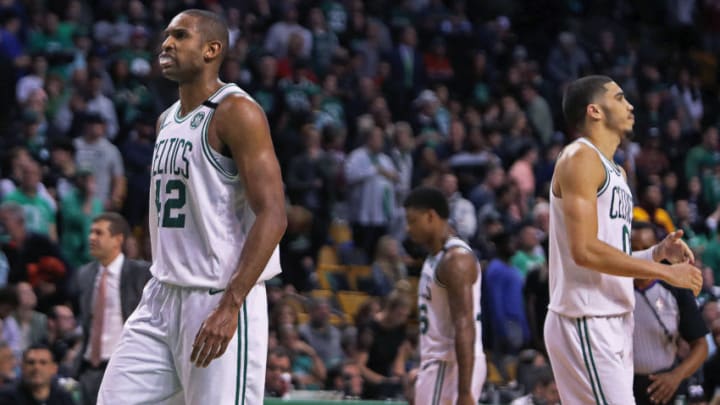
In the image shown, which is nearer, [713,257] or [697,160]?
[713,257]

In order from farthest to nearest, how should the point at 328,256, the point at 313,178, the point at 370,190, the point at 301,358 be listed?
the point at 370,190 → the point at 328,256 → the point at 313,178 → the point at 301,358

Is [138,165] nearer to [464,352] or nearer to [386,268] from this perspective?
[386,268]

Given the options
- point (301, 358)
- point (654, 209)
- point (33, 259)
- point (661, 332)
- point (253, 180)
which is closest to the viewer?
point (253, 180)

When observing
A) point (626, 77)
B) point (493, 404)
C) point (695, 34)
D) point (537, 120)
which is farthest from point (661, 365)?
point (695, 34)

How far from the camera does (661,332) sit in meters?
6.96

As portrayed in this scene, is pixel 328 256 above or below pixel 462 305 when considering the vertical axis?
above

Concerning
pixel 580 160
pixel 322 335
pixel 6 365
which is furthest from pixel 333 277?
pixel 580 160

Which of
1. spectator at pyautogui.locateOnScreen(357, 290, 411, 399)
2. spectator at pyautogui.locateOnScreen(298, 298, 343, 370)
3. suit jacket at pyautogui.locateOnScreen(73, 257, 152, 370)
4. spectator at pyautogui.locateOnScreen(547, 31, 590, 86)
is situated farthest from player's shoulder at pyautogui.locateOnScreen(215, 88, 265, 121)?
spectator at pyautogui.locateOnScreen(547, 31, 590, 86)

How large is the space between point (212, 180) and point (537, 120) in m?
14.0

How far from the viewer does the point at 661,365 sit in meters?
6.89

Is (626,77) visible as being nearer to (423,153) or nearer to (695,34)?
(695,34)

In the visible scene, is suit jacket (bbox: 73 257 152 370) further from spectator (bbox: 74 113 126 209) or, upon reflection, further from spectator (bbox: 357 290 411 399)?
spectator (bbox: 74 113 126 209)

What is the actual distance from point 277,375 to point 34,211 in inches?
119

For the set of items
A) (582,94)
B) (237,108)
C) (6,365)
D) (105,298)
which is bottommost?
(6,365)
